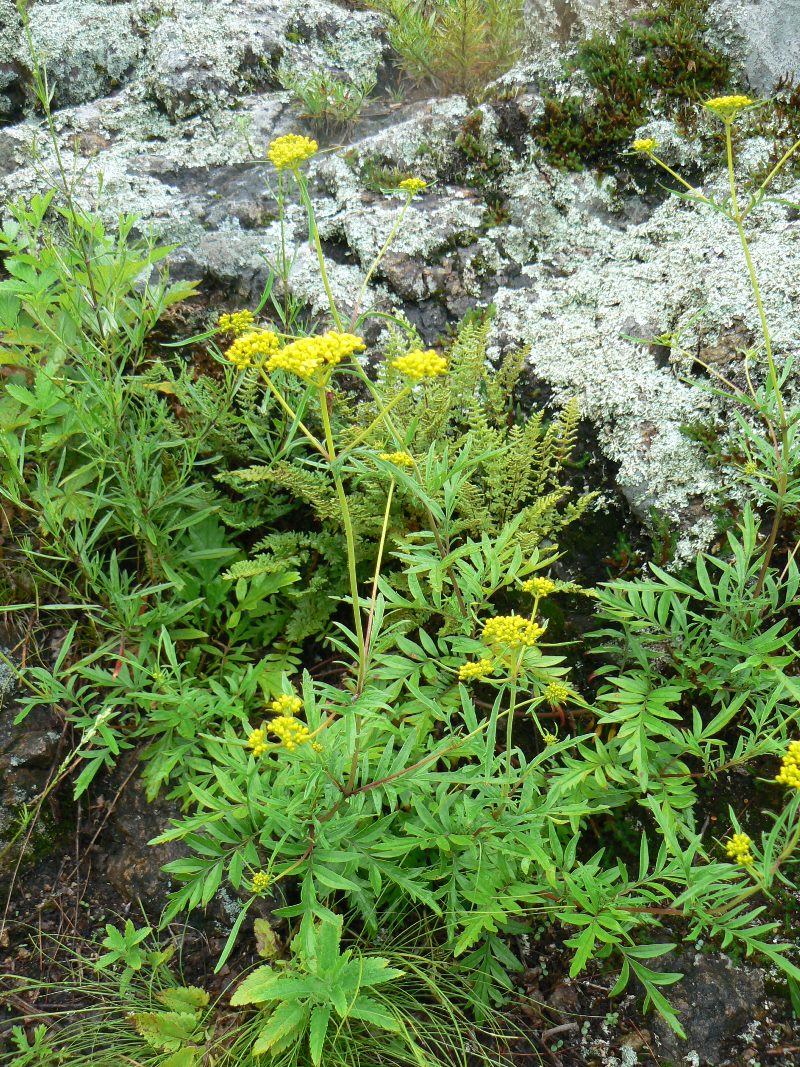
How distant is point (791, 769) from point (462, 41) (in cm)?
353

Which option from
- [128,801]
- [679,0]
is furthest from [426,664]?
[679,0]

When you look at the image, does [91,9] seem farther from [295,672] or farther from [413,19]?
[295,672]

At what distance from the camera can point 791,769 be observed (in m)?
1.65

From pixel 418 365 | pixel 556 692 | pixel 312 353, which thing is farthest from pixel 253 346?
pixel 556 692

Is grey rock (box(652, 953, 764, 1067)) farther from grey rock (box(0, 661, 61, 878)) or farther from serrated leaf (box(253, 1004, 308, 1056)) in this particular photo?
grey rock (box(0, 661, 61, 878))

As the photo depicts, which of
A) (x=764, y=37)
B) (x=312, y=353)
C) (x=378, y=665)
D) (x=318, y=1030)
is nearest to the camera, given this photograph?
(x=312, y=353)

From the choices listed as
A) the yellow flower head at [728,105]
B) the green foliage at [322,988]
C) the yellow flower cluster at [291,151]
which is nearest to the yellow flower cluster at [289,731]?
the green foliage at [322,988]

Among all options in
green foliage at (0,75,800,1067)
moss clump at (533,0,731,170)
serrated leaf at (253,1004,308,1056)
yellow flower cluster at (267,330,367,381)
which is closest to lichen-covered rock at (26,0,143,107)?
green foliage at (0,75,800,1067)

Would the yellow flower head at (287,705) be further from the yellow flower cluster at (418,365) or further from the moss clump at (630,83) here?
the moss clump at (630,83)

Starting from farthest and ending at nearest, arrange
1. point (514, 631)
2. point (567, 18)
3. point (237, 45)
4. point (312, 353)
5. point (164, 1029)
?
point (237, 45) → point (567, 18) → point (164, 1029) → point (514, 631) → point (312, 353)

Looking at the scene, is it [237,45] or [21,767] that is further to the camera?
[237,45]

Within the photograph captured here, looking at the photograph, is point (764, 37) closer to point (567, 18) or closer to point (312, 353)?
point (567, 18)

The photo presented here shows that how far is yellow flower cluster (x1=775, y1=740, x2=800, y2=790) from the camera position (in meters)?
1.65

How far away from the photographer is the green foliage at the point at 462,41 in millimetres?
3621
